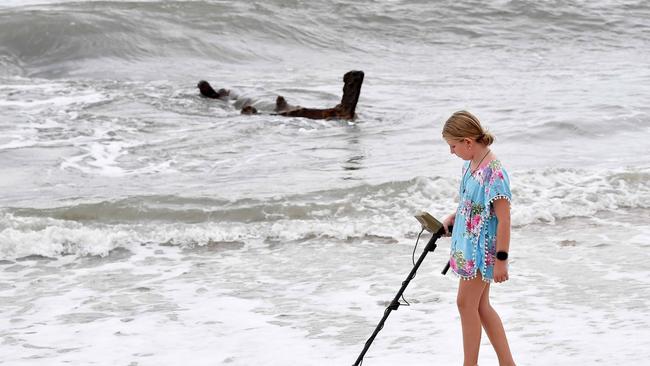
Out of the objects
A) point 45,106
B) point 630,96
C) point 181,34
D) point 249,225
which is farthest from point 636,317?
point 181,34

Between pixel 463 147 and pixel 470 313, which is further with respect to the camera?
pixel 470 313

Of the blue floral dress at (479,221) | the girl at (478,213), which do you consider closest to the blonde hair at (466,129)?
the girl at (478,213)

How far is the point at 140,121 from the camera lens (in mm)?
13812

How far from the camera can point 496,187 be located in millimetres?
4336

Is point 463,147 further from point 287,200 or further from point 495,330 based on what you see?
point 287,200

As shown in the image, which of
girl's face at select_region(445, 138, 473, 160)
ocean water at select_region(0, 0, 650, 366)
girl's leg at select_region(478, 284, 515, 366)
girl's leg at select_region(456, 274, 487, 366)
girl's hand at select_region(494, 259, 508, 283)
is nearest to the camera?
girl's hand at select_region(494, 259, 508, 283)

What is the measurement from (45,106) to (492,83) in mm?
7416

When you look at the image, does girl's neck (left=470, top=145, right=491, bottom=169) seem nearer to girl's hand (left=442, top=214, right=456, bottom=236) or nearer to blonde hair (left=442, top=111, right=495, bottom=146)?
blonde hair (left=442, top=111, right=495, bottom=146)

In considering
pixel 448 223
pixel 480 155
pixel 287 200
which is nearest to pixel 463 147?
pixel 480 155

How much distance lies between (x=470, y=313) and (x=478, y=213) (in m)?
0.51

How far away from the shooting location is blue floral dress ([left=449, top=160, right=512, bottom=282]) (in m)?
4.35

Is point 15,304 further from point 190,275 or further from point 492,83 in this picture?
point 492,83

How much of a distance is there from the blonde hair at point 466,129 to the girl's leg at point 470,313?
0.61 m

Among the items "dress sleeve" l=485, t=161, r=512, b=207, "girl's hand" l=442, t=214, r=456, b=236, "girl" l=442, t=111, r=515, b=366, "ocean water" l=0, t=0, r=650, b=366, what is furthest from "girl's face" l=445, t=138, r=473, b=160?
"ocean water" l=0, t=0, r=650, b=366
